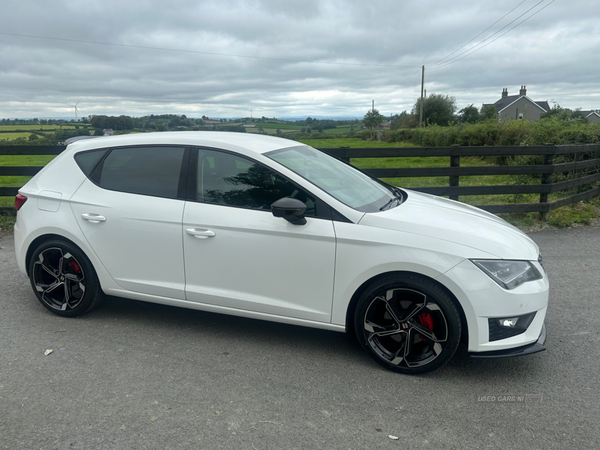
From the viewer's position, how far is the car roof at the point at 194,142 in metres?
3.67

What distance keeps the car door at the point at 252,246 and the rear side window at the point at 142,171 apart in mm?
245

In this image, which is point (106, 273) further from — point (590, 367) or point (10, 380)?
point (590, 367)

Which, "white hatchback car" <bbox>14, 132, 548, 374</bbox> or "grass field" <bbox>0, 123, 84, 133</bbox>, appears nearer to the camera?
"white hatchback car" <bbox>14, 132, 548, 374</bbox>

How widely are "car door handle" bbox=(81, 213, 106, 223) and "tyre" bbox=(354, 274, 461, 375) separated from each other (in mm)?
2237

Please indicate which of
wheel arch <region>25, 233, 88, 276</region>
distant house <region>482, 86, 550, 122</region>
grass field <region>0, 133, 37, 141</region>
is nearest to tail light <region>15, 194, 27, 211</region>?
wheel arch <region>25, 233, 88, 276</region>

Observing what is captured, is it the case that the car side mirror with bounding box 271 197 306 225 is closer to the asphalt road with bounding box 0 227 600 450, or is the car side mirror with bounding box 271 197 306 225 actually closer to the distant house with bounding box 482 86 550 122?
the asphalt road with bounding box 0 227 600 450

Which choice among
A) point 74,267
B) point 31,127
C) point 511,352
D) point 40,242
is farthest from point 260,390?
point 31,127

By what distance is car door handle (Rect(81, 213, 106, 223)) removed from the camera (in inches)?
151

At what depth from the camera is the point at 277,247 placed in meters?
3.33

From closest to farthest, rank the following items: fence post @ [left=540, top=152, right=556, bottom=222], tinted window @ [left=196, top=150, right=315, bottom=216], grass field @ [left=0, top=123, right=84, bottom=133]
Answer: tinted window @ [left=196, top=150, right=315, bottom=216] → fence post @ [left=540, top=152, right=556, bottom=222] → grass field @ [left=0, top=123, right=84, bottom=133]

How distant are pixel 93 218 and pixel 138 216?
17.7 inches

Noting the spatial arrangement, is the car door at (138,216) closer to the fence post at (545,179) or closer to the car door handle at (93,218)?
the car door handle at (93,218)

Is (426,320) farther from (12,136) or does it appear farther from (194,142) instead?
(12,136)

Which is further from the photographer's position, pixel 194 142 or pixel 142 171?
pixel 142 171
